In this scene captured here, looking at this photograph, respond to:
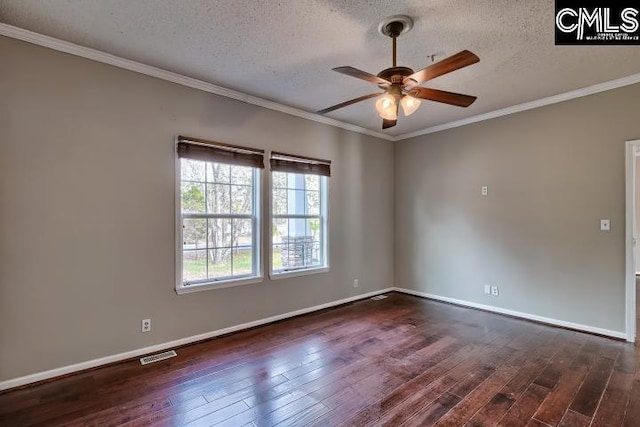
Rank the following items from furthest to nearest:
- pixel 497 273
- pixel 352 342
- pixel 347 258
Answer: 1. pixel 347 258
2. pixel 497 273
3. pixel 352 342

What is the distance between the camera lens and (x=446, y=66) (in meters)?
1.99

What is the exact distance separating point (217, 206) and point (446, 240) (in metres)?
3.29

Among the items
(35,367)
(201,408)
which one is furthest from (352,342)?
(35,367)

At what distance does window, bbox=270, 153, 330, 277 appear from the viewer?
3957 mm

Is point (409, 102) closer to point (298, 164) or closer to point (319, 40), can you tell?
point (319, 40)

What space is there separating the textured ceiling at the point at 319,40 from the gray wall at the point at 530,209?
1.86 ft

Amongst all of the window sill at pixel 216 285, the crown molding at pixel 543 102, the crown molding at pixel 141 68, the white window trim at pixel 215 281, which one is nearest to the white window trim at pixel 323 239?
the white window trim at pixel 215 281

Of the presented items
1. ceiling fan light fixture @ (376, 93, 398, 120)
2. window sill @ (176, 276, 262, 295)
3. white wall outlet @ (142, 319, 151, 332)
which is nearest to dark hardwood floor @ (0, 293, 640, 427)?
white wall outlet @ (142, 319, 151, 332)

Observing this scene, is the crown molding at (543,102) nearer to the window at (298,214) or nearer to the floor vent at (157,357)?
the window at (298,214)

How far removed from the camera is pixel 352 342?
3.24 meters

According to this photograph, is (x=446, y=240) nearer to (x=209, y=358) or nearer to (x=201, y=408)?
(x=209, y=358)

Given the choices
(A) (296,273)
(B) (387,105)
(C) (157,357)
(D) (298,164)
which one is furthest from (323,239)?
(B) (387,105)

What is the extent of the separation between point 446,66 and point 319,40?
41.8 inches

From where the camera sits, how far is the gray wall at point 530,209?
336 centimetres
